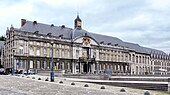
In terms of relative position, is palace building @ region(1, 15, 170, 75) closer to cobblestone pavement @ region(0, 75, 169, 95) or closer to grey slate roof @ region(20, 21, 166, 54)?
grey slate roof @ region(20, 21, 166, 54)

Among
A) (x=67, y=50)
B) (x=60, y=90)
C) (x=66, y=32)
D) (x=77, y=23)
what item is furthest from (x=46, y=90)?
(x=77, y=23)

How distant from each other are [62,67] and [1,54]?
67.5 ft

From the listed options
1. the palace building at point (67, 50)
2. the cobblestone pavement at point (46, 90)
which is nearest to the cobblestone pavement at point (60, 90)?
the cobblestone pavement at point (46, 90)

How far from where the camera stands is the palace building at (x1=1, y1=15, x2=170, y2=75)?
70.5m

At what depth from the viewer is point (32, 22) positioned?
75.8 metres

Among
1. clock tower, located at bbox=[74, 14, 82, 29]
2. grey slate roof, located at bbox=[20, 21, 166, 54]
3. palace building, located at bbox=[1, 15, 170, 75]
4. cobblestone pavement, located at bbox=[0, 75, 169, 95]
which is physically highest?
clock tower, located at bbox=[74, 14, 82, 29]

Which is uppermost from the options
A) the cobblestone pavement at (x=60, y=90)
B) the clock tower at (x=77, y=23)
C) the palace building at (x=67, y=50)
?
the clock tower at (x=77, y=23)

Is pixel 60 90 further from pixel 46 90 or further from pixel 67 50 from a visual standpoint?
pixel 67 50

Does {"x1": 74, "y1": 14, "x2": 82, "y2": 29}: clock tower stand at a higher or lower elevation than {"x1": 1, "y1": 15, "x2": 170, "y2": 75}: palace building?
higher

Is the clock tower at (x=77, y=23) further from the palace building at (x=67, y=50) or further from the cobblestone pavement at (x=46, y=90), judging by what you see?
the cobblestone pavement at (x=46, y=90)

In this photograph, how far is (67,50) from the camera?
81.9 m

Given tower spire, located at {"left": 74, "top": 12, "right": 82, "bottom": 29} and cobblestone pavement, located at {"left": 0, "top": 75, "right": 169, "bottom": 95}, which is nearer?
cobblestone pavement, located at {"left": 0, "top": 75, "right": 169, "bottom": 95}

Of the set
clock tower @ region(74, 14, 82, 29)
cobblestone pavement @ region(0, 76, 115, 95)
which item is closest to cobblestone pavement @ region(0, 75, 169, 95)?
cobblestone pavement @ region(0, 76, 115, 95)

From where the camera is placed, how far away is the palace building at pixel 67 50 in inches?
2776
